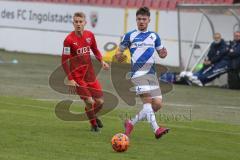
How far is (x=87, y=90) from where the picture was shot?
14164mm

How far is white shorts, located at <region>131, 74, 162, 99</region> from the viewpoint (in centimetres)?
1284

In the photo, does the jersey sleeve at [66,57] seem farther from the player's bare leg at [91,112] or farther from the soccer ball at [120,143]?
the soccer ball at [120,143]

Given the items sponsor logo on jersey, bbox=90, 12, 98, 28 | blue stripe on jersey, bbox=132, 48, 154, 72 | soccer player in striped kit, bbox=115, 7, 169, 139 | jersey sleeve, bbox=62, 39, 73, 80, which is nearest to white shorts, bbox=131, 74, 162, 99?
soccer player in striped kit, bbox=115, 7, 169, 139

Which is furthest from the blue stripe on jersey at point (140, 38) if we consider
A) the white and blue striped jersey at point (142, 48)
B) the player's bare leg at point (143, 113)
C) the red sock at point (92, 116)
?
the red sock at point (92, 116)

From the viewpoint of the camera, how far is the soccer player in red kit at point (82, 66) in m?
14.1

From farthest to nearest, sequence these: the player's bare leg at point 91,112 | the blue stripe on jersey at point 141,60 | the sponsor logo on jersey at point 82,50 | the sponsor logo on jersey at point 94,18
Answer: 1. the sponsor logo on jersey at point 94,18
2. the sponsor logo on jersey at point 82,50
3. the player's bare leg at point 91,112
4. the blue stripe on jersey at point 141,60

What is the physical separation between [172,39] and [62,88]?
A: 442 inches

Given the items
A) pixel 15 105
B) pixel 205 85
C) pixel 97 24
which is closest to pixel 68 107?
pixel 15 105

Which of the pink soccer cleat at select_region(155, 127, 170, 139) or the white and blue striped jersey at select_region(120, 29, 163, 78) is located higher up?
the white and blue striped jersey at select_region(120, 29, 163, 78)

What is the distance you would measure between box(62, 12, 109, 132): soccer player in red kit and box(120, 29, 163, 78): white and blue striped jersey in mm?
1225

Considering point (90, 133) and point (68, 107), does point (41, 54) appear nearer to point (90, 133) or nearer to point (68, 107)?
point (68, 107)

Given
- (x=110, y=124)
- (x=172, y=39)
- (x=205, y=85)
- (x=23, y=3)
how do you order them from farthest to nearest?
1. (x=23, y=3)
2. (x=172, y=39)
3. (x=205, y=85)
4. (x=110, y=124)

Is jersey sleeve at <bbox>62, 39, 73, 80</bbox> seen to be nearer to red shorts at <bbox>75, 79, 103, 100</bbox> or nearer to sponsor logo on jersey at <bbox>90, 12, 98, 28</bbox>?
red shorts at <bbox>75, 79, 103, 100</bbox>

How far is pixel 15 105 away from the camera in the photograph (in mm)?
17500
